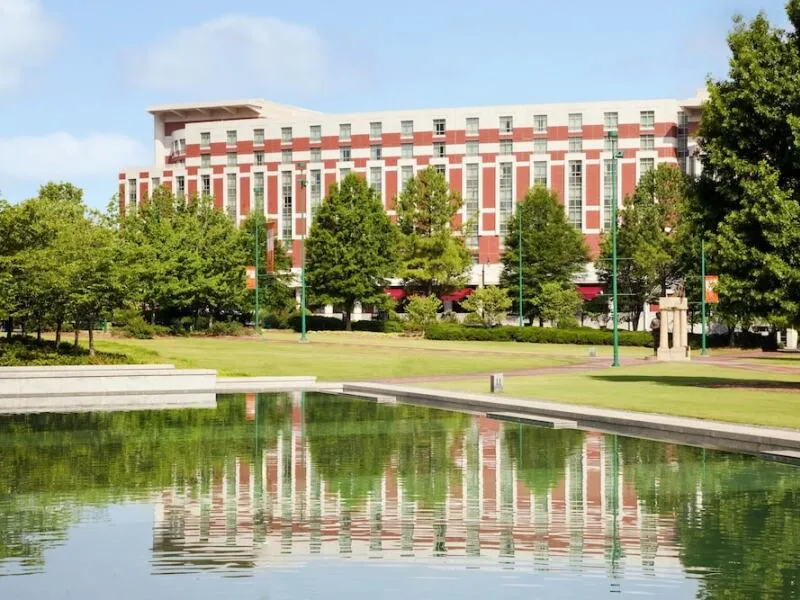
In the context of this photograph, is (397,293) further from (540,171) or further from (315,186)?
(540,171)

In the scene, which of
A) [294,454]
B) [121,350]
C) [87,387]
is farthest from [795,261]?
[121,350]

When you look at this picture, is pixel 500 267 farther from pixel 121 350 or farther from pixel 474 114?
pixel 121 350

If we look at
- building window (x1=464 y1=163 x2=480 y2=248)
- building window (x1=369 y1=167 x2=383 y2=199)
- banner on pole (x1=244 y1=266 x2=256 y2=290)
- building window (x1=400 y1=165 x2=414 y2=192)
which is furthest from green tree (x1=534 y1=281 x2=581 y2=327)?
building window (x1=369 y1=167 x2=383 y2=199)

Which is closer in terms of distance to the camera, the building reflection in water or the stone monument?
the building reflection in water

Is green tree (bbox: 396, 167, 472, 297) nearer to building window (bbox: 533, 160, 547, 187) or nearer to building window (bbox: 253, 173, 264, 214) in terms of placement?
building window (bbox: 533, 160, 547, 187)

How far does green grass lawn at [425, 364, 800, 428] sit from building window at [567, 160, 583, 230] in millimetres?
Result: 65749

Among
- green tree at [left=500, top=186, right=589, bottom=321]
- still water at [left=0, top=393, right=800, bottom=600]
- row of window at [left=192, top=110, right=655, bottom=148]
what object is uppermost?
row of window at [left=192, top=110, right=655, bottom=148]

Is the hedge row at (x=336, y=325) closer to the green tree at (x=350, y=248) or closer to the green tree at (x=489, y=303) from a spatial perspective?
the green tree at (x=350, y=248)

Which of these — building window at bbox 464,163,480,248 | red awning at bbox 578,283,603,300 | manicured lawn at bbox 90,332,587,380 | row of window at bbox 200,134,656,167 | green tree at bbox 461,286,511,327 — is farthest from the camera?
building window at bbox 464,163,480,248

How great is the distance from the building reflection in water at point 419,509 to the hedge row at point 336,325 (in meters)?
68.6

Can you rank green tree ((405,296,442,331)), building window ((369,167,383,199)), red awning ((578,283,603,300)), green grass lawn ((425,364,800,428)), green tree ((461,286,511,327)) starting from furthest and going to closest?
building window ((369,167,383,199)) < red awning ((578,283,603,300)) < green tree ((461,286,511,327)) < green tree ((405,296,442,331)) < green grass lawn ((425,364,800,428))

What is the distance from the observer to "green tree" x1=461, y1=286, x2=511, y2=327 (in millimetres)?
89875

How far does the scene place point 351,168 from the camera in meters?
121

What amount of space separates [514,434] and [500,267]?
9135 centimetres
